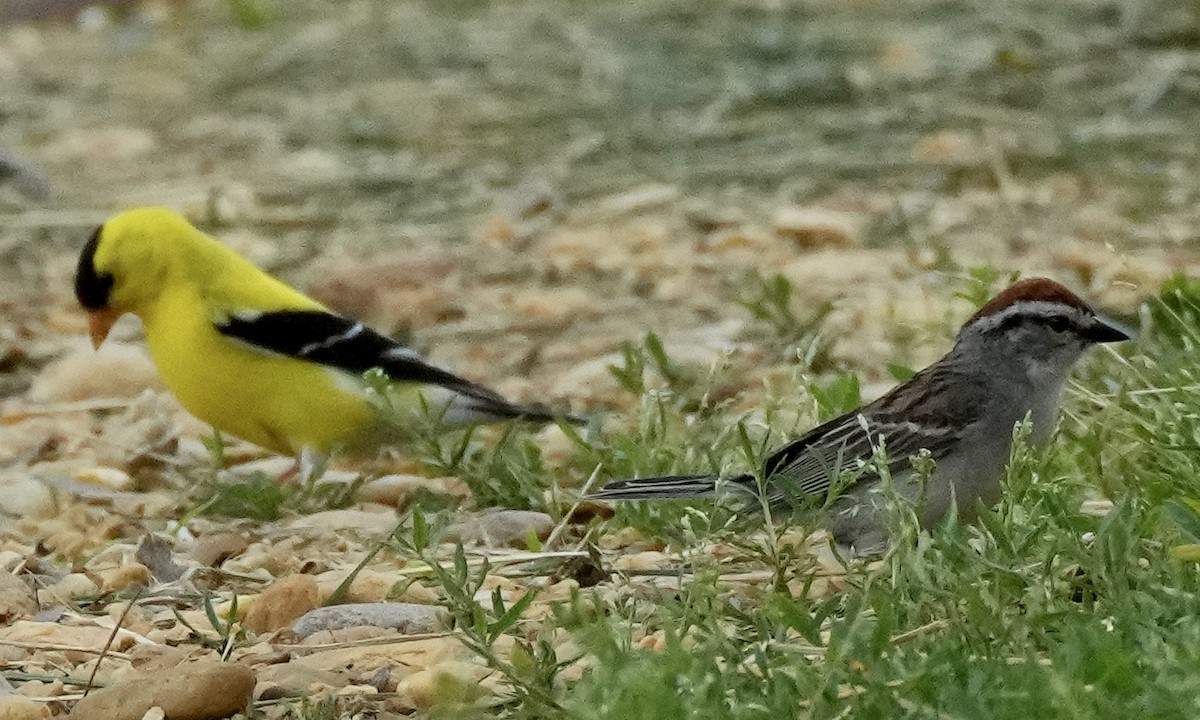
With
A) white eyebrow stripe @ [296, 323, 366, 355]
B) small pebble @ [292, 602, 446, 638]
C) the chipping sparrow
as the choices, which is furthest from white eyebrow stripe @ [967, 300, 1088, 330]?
white eyebrow stripe @ [296, 323, 366, 355]

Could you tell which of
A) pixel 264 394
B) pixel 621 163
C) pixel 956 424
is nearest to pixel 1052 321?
pixel 956 424

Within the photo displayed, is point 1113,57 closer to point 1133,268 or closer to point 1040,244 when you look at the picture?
point 1040,244

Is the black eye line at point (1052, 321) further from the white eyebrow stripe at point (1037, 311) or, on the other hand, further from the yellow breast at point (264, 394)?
the yellow breast at point (264, 394)

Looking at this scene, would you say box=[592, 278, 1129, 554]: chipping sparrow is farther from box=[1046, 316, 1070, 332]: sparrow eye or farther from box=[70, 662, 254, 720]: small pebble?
box=[70, 662, 254, 720]: small pebble

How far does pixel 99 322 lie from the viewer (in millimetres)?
6477

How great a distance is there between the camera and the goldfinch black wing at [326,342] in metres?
5.96

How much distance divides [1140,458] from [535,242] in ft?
13.9

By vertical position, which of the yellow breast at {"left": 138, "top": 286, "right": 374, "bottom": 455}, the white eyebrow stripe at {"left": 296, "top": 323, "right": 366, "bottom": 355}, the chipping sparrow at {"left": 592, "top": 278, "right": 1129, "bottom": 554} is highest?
the chipping sparrow at {"left": 592, "top": 278, "right": 1129, "bottom": 554}

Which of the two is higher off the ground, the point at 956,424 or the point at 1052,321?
the point at 1052,321

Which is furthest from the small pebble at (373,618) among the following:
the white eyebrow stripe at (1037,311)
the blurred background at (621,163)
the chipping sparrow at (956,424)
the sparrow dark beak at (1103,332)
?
the blurred background at (621,163)

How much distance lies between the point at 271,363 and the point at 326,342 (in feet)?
0.56

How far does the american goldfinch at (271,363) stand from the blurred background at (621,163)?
25.6 inches

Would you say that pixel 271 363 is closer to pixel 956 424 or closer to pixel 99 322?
pixel 99 322

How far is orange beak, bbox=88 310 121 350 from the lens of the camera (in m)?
6.45
